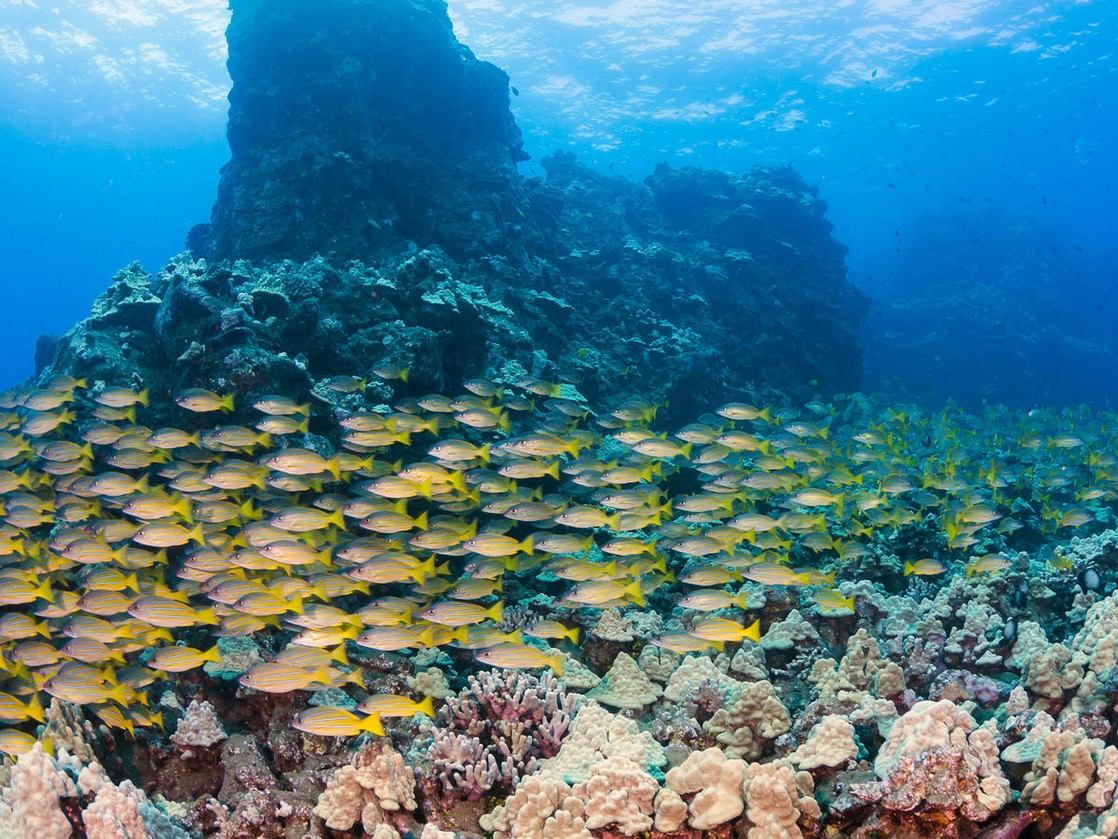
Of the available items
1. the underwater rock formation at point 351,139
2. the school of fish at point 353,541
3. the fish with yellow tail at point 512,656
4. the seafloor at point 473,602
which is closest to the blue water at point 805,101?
the underwater rock formation at point 351,139

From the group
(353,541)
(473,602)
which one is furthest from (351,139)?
(473,602)

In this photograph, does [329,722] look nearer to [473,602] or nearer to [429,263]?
[473,602]

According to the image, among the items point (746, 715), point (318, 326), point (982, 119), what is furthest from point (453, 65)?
point (982, 119)

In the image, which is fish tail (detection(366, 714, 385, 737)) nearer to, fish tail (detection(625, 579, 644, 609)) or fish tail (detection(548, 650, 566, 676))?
fish tail (detection(548, 650, 566, 676))

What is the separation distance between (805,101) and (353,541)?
50.0 metres

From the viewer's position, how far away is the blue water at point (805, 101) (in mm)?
34719

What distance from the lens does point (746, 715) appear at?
4.97 m

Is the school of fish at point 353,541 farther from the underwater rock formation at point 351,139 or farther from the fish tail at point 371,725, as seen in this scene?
the underwater rock formation at point 351,139

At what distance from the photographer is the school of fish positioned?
5496 millimetres

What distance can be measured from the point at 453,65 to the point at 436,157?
3.46m

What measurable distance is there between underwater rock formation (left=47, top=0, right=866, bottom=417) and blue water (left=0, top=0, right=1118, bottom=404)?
10614 mm

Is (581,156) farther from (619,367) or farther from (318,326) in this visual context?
(318,326)

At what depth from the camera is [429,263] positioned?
1323 centimetres

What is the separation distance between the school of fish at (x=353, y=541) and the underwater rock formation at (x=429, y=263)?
1.64 metres
